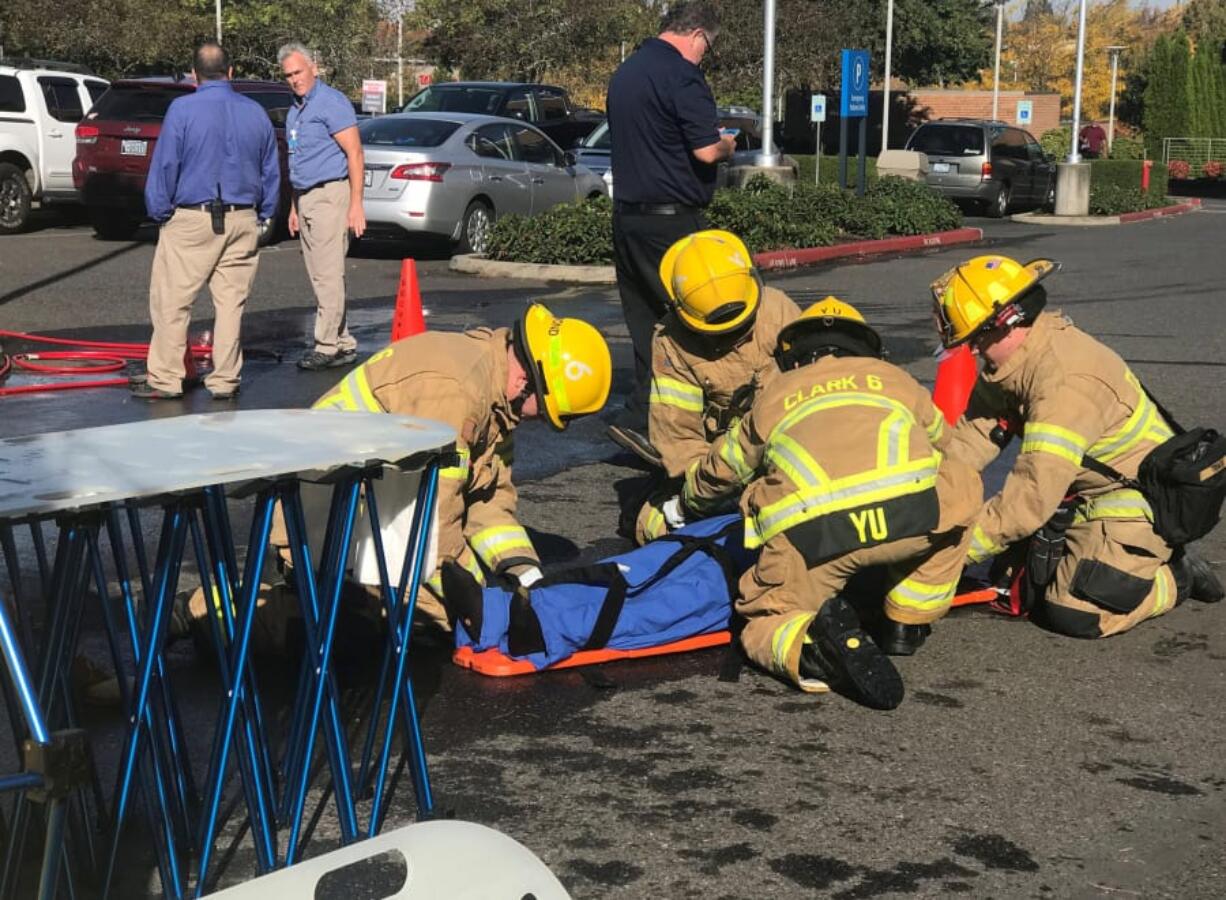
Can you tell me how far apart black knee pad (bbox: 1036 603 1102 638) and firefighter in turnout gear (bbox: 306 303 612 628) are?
1.74 meters

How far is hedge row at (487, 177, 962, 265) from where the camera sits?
54.2ft

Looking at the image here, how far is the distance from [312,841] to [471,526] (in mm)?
1744

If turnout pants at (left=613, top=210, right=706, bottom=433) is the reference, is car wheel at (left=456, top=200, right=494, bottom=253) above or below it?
below

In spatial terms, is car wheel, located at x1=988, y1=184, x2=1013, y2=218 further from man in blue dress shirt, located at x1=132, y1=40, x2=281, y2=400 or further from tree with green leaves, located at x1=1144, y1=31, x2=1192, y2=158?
man in blue dress shirt, located at x1=132, y1=40, x2=281, y2=400

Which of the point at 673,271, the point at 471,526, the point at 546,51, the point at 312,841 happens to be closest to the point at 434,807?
the point at 312,841

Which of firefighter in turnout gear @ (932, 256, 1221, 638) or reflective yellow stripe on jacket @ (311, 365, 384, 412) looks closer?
reflective yellow stripe on jacket @ (311, 365, 384, 412)

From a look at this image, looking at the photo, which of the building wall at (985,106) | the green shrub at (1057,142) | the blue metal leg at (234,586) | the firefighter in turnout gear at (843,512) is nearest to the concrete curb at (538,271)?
the firefighter in turnout gear at (843,512)

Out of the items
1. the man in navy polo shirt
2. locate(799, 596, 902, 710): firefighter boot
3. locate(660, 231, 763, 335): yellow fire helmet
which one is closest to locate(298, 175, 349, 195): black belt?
the man in navy polo shirt

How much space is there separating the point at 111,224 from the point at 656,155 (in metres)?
12.2

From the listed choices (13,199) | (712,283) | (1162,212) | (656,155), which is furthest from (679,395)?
(1162,212)

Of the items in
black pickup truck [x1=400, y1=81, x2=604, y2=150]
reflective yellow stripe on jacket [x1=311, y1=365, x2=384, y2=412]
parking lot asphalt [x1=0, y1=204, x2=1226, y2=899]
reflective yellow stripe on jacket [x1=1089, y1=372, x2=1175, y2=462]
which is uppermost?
black pickup truck [x1=400, y1=81, x2=604, y2=150]

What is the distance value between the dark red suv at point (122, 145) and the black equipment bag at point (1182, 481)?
538 inches

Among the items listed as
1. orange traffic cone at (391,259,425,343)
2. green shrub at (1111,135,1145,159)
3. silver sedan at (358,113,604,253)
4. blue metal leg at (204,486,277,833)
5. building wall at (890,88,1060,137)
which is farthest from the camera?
building wall at (890,88,1060,137)

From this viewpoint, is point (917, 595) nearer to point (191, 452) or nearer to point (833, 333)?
point (833, 333)
